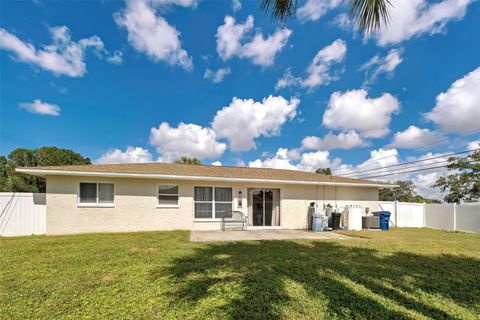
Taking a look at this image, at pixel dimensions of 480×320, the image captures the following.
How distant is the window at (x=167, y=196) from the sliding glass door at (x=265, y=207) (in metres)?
4.19

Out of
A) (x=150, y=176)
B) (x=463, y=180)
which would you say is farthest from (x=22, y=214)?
(x=463, y=180)

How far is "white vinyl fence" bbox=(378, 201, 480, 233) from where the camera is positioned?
45.8 feet

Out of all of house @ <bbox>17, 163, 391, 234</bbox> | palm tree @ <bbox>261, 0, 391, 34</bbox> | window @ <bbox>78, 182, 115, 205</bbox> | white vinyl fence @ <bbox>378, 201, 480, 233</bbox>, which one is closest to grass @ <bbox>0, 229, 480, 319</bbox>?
house @ <bbox>17, 163, 391, 234</bbox>

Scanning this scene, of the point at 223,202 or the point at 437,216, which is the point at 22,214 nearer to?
the point at 223,202

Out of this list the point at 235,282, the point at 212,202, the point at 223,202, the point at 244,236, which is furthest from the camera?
the point at 223,202

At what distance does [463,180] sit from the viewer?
23375 mm

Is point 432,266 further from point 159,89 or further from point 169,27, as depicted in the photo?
point 159,89

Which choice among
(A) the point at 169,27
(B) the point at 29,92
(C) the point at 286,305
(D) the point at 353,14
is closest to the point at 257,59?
(A) the point at 169,27

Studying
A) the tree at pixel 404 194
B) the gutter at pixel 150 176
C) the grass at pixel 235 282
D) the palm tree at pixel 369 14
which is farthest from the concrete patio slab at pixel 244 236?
the tree at pixel 404 194

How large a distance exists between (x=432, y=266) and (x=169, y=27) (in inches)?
518

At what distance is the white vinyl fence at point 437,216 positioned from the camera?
14.0 meters

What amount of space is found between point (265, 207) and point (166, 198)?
5.38m

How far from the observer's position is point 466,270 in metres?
5.89

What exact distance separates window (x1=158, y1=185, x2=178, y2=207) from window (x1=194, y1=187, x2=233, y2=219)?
0.99 m
